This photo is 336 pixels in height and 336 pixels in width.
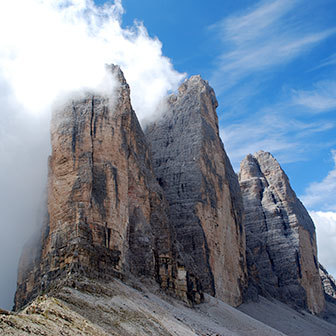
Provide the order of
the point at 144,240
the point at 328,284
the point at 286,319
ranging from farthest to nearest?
the point at 328,284
the point at 286,319
the point at 144,240

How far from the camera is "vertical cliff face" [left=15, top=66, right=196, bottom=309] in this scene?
35.5m

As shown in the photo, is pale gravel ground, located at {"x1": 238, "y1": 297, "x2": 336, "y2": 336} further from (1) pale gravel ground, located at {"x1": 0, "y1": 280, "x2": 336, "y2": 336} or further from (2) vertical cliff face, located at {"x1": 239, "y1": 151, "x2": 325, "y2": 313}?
(1) pale gravel ground, located at {"x1": 0, "y1": 280, "x2": 336, "y2": 336}

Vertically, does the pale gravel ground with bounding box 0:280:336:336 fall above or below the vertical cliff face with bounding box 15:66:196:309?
below

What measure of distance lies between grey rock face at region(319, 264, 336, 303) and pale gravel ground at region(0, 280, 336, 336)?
55.8 metres

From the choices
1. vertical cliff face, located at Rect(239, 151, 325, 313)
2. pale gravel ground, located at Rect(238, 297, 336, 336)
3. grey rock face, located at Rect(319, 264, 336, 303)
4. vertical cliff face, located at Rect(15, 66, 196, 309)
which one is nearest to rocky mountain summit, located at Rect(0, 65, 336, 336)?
vertical cliff face, located at Rect(15, 66, 196, 309)

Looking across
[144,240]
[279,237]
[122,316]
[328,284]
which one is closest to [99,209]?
[144,240]

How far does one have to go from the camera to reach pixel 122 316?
1110 inches

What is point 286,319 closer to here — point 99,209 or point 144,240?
point 144,240

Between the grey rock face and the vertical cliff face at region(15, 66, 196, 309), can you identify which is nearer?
the vertical cliff face at region(15, 66, 196, 309)

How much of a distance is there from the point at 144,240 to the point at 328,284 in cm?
6599

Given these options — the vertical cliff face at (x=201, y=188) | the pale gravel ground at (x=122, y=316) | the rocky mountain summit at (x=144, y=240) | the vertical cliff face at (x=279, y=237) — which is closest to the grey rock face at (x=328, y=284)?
the vertical cliff face at (x=279, y=237)

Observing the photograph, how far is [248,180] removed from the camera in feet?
305

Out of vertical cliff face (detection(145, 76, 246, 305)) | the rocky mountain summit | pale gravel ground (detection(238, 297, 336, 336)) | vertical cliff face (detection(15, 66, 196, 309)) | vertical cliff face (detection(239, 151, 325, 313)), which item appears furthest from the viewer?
vertical cliff face (detection(239, 151, 325, 313))

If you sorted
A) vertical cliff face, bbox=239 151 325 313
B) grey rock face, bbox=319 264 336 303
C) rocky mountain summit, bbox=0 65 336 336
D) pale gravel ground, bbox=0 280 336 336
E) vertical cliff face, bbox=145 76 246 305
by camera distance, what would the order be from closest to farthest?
pale gravel ground, bbox=0 280 336 336 → rocky mountain summit, bbox=0 65 336 336 → vertical cliff face, bbox=145 76 246 305 → vertical cliff face, bbox=239 151 325 313 → grey rock face, bbox=319 264 336 303
